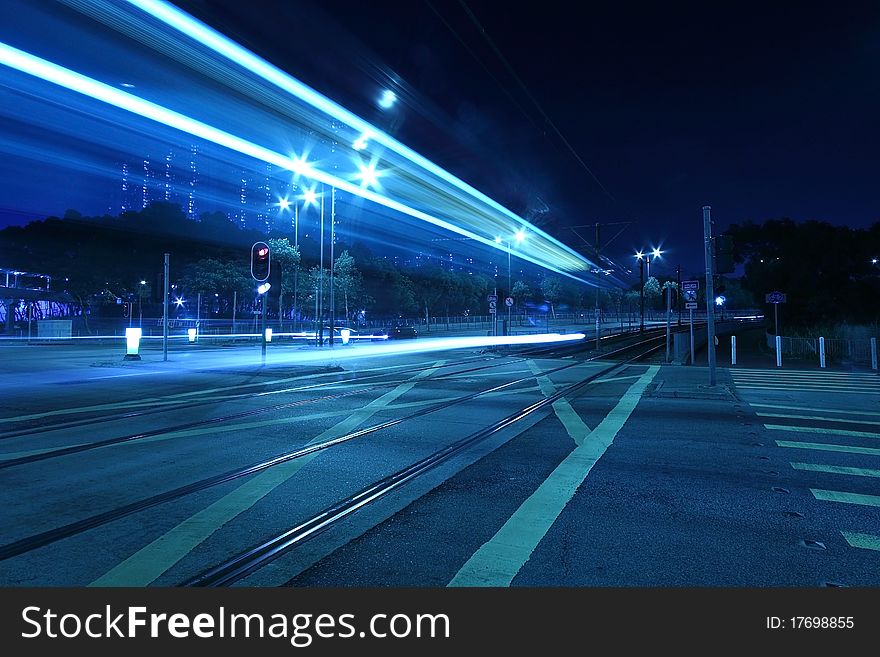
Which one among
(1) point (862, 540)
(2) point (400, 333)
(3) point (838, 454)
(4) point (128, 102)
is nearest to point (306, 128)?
(4) point (128, 102)

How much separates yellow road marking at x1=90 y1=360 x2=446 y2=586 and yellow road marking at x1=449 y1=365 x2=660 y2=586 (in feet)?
6.57

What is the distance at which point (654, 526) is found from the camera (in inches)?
184

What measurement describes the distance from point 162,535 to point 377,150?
2668cm

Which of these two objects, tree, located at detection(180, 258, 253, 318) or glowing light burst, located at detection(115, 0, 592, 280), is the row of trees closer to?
glowing light burst, located at detection(115, 0, 592, 280)

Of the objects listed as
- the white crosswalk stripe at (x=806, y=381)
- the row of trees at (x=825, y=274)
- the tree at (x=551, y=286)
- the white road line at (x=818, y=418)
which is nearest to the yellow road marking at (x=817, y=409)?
the white road line at (x=818, y=418)

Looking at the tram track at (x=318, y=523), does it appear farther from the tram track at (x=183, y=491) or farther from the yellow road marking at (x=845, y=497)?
the yellow road marking at (x=845, y=497)

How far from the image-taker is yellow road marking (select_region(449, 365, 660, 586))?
3748 millimetres

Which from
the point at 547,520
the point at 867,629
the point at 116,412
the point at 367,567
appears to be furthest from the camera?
the point at 116,412

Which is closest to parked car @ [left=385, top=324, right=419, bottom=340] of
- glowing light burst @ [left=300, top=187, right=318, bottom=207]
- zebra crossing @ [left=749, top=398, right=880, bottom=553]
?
glowing light burst @ [left=300, top=187, right=318, bottom=207]

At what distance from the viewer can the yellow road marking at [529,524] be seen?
3748mm

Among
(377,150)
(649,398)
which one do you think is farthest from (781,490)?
(377,150)

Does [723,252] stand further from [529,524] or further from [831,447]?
[529,524]

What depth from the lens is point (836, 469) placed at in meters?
6.55

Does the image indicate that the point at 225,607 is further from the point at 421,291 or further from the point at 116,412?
the point at 421,291
